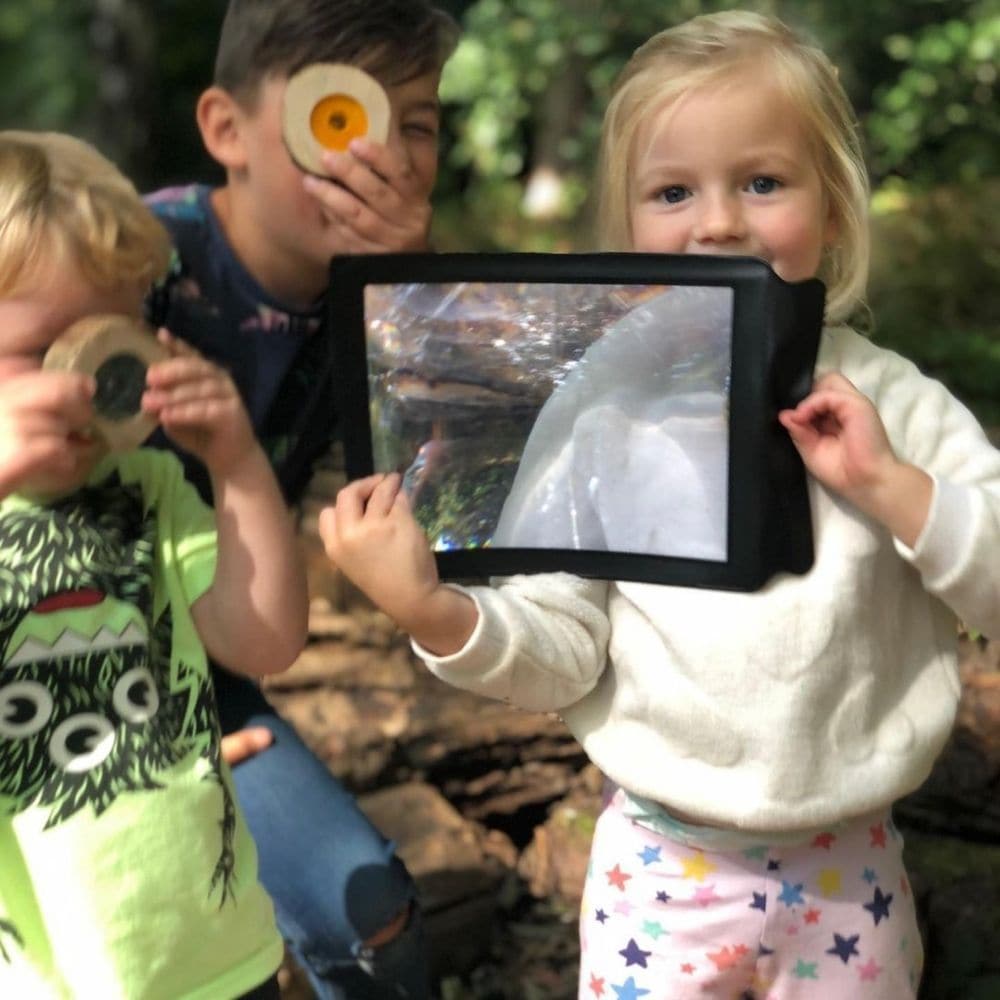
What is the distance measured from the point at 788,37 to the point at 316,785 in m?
0.98

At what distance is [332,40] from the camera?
5.23 ft

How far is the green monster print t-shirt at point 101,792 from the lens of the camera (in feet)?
3.97

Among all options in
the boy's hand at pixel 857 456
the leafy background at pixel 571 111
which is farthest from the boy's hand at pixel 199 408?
the leafy background at pixel 571 111

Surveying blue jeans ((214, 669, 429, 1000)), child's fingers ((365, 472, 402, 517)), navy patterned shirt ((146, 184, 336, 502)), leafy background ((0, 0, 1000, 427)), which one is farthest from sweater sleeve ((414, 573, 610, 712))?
leafy background ((0, 0, 1000, 427))

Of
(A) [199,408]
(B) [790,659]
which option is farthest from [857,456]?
(A) [199,408]

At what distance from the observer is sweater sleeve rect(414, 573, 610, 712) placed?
118 centimetres

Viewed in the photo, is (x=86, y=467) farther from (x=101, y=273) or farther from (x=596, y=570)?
(x=596, y=570)

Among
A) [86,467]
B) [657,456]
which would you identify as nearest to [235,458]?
[86,467]

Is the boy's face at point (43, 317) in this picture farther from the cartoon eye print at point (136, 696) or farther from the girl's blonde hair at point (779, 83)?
the girl's blonde hair at point (779, 83)

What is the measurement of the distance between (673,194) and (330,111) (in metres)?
0.45

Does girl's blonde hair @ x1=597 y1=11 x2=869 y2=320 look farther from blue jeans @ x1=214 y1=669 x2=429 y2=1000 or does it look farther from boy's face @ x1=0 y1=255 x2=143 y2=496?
blue jeans @ x1=214 y1=669 x2=429 y2=1000

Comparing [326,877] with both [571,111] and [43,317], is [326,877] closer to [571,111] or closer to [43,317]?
[43,317]

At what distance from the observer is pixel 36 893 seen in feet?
4.00

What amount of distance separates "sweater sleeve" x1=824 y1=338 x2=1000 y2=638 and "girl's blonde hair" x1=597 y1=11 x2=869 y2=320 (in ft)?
0.33
